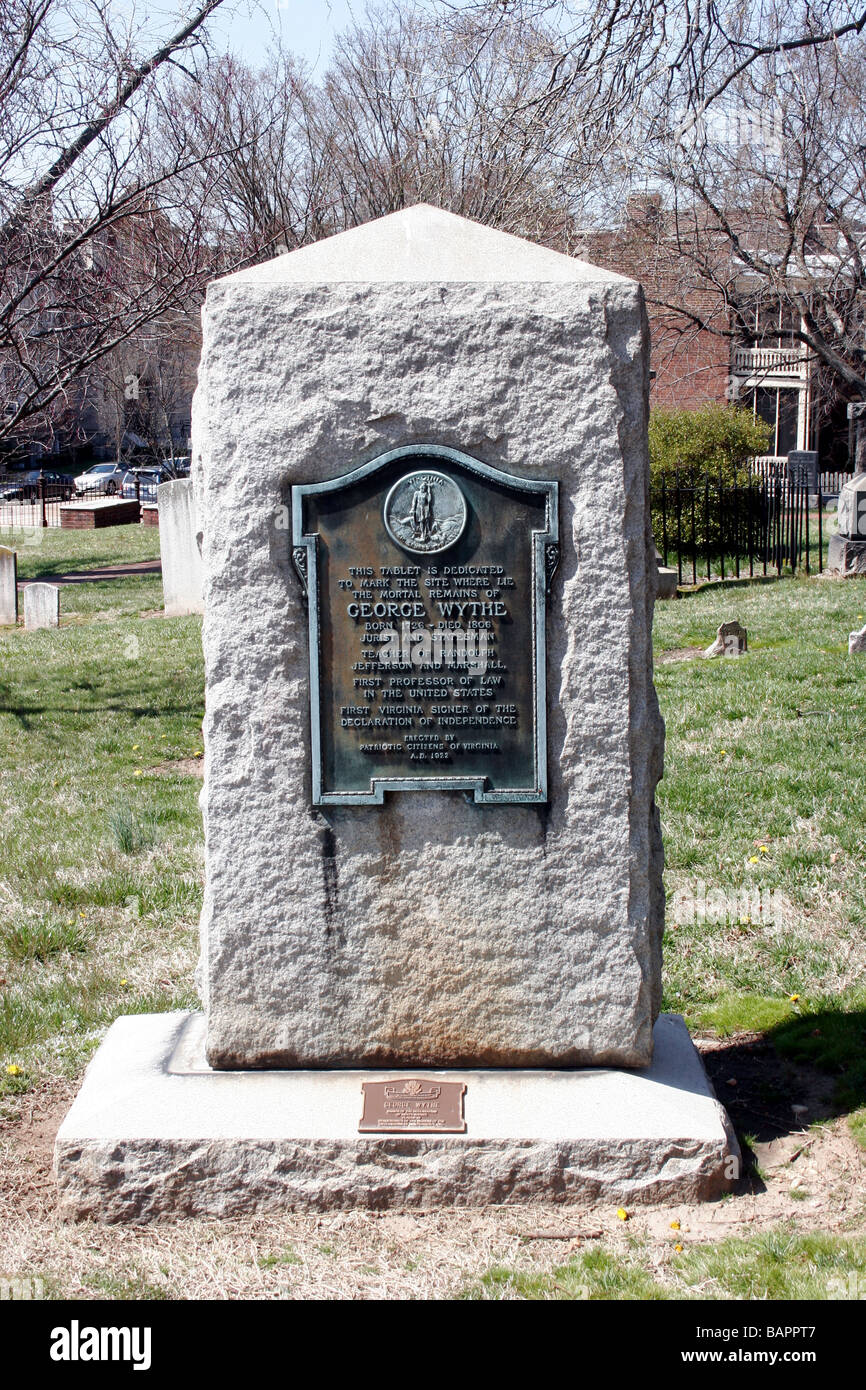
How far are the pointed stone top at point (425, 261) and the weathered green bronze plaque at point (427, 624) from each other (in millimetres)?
513

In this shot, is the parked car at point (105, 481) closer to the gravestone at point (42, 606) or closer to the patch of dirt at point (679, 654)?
the gravestone at point (42, 606)

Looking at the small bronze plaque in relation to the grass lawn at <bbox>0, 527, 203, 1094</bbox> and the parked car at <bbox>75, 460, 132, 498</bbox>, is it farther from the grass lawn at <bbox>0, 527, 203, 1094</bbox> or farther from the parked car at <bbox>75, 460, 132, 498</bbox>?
the parked car at <bbox>75, 460, 132, 498</bbox>

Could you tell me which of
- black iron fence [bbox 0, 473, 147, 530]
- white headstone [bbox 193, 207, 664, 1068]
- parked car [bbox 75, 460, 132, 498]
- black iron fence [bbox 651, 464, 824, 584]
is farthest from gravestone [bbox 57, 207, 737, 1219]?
parked car [bbox 75, 460, 132, 498]

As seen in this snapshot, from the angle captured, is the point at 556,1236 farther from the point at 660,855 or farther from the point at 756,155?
the point at 756,155

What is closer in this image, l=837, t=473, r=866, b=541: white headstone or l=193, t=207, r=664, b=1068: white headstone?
l=193, t=207, r=664, b=1068: white headstone

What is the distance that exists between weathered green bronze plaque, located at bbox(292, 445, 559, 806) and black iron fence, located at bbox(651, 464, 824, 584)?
1297cm

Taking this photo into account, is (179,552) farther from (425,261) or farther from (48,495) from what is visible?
(48,495)

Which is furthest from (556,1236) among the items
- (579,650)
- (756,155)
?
(756,155)

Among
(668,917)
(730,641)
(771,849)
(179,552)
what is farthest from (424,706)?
(179,552)

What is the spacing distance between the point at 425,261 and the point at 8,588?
40.6 feet

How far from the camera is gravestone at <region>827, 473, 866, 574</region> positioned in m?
14.9

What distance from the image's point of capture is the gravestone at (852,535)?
1495 cm

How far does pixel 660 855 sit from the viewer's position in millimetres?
3686

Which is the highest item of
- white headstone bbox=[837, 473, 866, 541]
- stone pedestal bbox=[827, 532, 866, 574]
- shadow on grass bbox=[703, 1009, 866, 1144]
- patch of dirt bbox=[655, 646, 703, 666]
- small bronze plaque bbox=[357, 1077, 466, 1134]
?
white headstone bbox=[837, 473, 866, 541]
